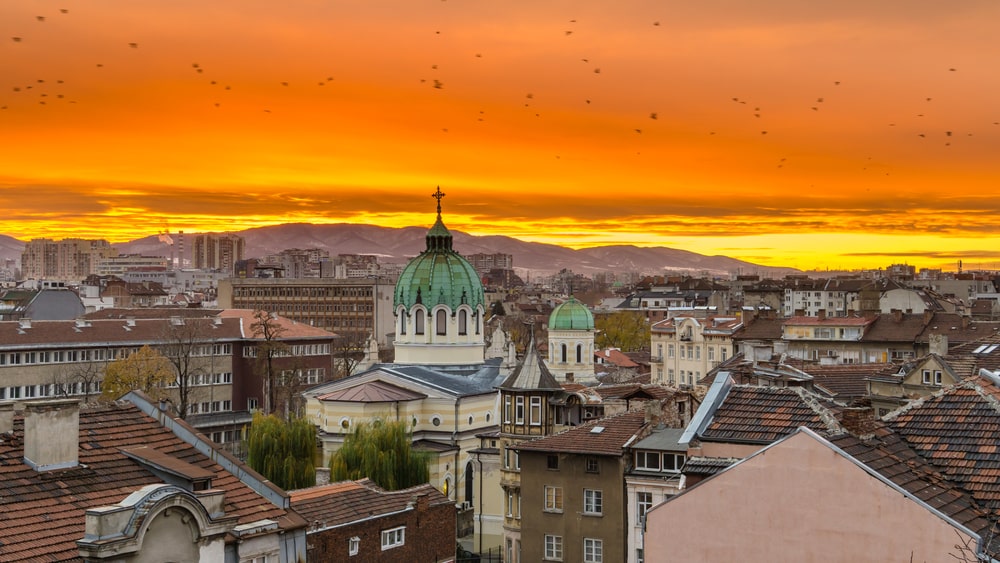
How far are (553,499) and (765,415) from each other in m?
26.5

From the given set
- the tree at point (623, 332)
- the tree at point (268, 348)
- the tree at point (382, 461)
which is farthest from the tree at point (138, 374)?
the tree at point (623, 332)

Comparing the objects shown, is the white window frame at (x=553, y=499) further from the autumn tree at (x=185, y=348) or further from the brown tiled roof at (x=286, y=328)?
the brown tiled roof at (x=286, y=328)

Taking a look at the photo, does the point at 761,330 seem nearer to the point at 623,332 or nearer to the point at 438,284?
the point at 438,284

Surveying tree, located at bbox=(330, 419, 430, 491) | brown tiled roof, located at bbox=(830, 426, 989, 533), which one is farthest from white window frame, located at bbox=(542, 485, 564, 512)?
brown tiled roof, located at bbox=(830, 426, 989, 533)

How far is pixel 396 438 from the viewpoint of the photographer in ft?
196

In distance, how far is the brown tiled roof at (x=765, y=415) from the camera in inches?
788

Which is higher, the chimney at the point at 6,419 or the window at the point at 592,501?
the chimney at the point at 6,419

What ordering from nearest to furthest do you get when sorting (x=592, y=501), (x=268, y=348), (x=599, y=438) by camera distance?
1. (x=592, y=501)
2. (x=599, y=438)
3. (x=268, y=348)

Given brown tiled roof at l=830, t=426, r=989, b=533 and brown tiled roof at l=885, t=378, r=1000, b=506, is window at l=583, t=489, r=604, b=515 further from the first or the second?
brown tiled roof at l=830, t=426, r=989, b=533

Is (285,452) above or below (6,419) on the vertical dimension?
below

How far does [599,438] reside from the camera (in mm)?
46219

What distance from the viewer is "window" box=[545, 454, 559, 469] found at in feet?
153

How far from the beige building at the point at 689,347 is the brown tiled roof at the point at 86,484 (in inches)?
2992

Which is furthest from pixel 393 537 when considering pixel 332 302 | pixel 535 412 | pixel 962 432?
pixel 332 302
